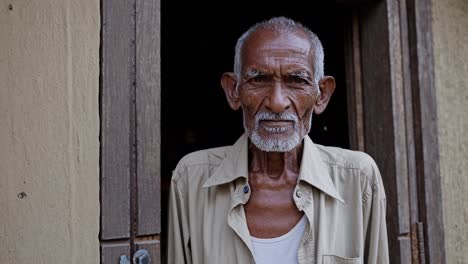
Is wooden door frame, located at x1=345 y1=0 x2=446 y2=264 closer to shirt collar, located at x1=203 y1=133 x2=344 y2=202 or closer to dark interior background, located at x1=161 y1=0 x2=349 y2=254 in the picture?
shirt collar, located at x1=203 y1=133 x2=344 y2=202

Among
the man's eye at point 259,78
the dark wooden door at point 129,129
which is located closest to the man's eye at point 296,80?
the man's eye at point 259,78

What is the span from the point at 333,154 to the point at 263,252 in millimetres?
536

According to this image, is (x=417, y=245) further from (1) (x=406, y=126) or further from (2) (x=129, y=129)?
(2) (x=129, y=129)

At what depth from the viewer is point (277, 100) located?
6.21 ft

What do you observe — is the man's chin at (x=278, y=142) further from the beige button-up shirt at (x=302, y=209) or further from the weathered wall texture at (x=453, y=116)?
the weathered wall texture at (x=453, y=116)

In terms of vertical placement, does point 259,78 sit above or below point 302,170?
above

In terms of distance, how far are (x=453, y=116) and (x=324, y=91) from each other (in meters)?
0.74

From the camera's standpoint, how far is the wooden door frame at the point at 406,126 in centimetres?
222

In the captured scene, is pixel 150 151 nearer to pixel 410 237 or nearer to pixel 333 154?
pixel 333 154

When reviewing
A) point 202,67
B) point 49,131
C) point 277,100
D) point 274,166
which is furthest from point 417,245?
point 202,67

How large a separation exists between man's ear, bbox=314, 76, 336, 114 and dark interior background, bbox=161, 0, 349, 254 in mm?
1404

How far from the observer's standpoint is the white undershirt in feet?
6.13

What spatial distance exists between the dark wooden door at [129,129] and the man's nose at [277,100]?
1.45 feet

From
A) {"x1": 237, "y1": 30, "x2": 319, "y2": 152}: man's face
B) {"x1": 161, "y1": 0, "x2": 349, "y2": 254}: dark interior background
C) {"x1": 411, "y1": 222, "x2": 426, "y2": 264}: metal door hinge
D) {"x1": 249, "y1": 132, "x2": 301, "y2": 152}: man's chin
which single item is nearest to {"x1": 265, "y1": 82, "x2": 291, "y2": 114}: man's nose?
{"x1": 237, "y1": 30, "x2": 319, "y2": 152}: man's face
